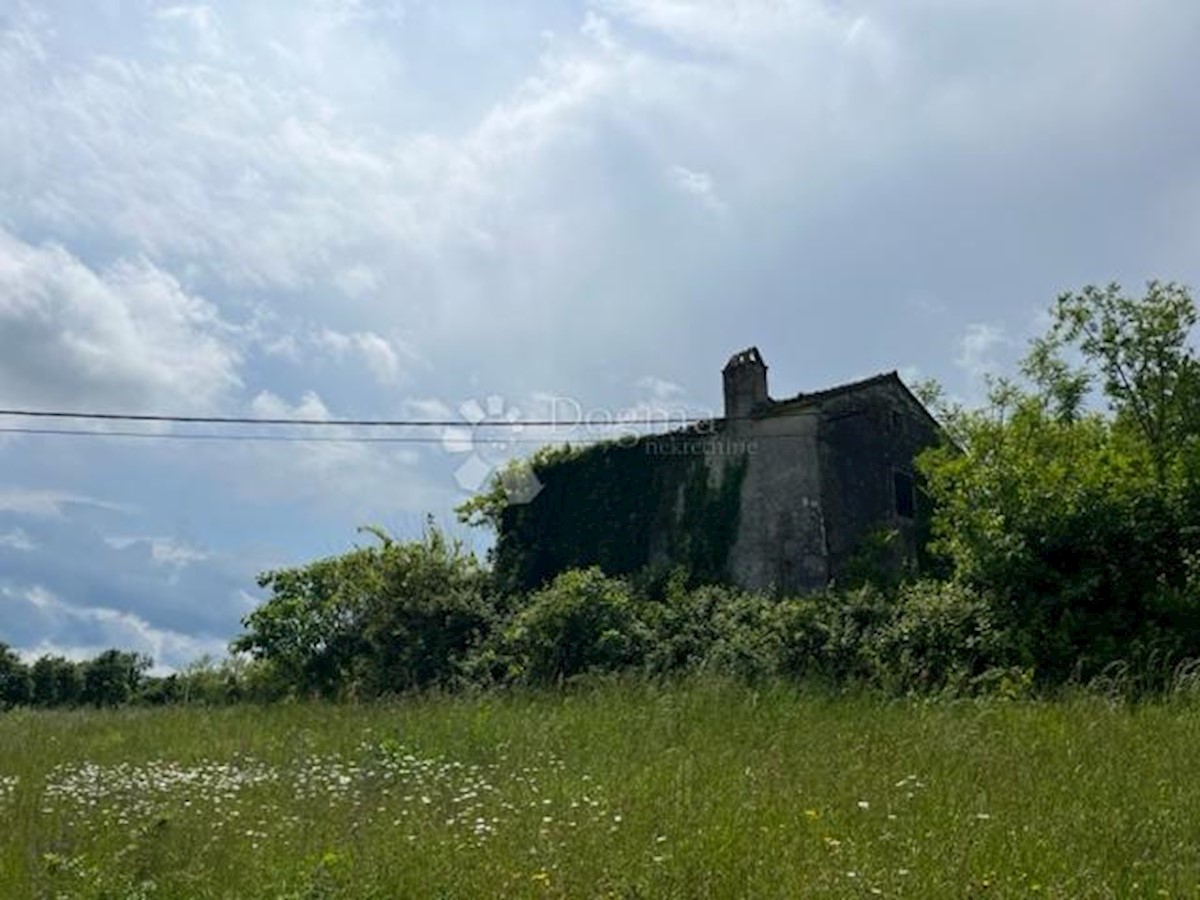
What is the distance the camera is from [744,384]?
2489 cm

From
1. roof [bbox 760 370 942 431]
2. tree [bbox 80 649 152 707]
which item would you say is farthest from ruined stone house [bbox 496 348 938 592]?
tree [bbox 80 649 152 707]

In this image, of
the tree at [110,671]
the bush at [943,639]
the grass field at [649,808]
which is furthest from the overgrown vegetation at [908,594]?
the tree at [110,671]

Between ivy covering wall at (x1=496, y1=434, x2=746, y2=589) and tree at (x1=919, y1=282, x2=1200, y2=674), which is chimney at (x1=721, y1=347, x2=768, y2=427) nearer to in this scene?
ivy covering wall at (x1=496, y1=434, x2=746, y2=589)

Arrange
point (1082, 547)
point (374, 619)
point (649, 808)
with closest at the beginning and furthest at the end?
1. point (649, 808)
2. point (1082, 547)
3. point (374, 619)

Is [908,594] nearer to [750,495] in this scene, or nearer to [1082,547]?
[1082,547]

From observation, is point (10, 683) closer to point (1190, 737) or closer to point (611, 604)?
point (611, 604)

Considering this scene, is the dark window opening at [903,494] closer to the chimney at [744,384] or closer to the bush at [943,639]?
the chimney at [744,384]

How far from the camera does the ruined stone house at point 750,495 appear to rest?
23.2m

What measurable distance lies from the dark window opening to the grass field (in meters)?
14.7

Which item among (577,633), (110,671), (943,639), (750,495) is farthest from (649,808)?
(110,671)

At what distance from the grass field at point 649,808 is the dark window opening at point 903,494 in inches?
578

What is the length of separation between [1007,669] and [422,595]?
1315 cm

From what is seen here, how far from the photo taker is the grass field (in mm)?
5516

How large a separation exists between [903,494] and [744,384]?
458 centimetres
